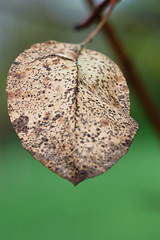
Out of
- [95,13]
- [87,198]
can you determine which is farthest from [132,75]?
[87,198]

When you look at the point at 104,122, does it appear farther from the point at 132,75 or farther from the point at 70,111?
the point at 132,75

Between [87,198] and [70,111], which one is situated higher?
[70,111]

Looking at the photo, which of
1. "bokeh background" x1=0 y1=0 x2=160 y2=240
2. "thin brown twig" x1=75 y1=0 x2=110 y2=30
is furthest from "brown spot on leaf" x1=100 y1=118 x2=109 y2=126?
"bokeh background" x1=0 y1=0 x2=160 y2=240

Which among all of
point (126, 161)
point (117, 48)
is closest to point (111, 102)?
point (117, 48)

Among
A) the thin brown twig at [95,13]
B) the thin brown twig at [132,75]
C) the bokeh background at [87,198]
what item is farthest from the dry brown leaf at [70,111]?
the bokeh background at [87,198]

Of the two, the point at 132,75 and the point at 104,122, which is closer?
the point at 104,122

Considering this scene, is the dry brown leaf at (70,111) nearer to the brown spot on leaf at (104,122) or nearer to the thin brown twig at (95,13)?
the brown spot on leaf at (104,122)

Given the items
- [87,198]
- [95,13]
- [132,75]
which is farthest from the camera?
[87,198]

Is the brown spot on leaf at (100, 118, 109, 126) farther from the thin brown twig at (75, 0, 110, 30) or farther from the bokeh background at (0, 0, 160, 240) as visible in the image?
the bokeh background at (0, 0, 160, 240)

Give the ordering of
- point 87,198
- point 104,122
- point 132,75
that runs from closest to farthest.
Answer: point 104,122 < point 132,75 < point 87,198
